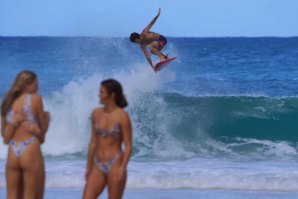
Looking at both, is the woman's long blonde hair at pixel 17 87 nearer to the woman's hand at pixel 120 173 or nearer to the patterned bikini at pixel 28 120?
the patterned bikini at pixel 28 120

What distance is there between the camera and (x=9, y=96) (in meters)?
6.01

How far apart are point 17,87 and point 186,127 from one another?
1093 centimetres

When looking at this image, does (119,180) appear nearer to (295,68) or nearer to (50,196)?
(50,196)

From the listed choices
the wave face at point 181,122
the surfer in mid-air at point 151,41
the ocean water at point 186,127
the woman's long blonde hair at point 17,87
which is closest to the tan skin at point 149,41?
the surfer in mid-air at point 151,41

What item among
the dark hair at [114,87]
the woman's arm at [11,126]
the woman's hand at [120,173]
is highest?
the dark hair at [114,87]

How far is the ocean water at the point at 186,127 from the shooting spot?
10000 millimetres

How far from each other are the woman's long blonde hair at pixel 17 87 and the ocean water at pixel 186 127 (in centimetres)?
293

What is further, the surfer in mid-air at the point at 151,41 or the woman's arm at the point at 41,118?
the surfer in mid-air at the point at 151,41

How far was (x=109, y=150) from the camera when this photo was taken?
6.09m

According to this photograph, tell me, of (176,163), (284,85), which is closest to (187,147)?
(176,163)

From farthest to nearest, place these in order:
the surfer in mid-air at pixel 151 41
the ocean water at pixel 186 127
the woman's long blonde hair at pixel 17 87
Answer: the surfer in mid-air at pixel 151 41 < the ocean water at pixel 186 127 < the woman's long blonde hair at pixel 17 87

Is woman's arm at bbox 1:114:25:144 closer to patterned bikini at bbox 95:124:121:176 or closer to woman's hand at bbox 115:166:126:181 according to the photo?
patterned bikini at bbox 95:124:121:176

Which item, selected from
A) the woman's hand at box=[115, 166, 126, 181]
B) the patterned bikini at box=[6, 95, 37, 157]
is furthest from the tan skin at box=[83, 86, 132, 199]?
the patterned bikini at box=[6, 95, 37, 157]

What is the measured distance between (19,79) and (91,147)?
0.73 m
